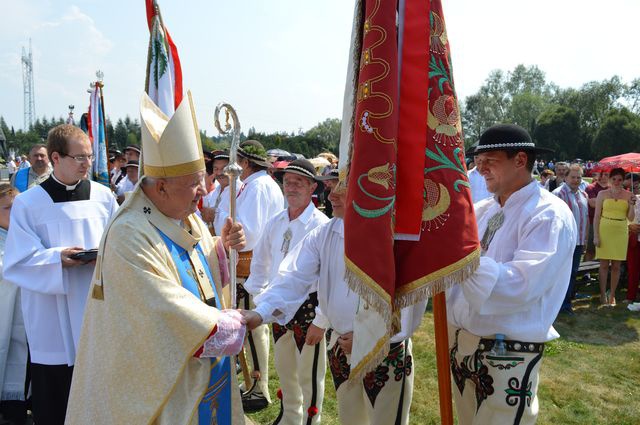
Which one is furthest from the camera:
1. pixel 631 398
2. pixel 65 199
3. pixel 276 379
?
pixel 276 379

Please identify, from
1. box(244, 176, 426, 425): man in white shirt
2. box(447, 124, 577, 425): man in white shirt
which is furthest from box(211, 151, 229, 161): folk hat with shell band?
box(447, 124, 577, 425): man in white shirt

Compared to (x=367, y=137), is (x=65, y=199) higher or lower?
lower

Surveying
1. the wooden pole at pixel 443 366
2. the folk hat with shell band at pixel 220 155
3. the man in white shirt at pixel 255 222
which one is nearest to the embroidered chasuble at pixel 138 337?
the wooden pole at pixel 443 366

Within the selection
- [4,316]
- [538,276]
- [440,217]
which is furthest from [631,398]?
[4,316]

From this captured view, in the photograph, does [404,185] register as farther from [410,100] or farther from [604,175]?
[604,175]

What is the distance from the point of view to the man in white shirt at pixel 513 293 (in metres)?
2.36

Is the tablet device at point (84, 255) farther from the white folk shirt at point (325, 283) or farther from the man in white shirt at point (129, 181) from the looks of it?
the man in white shirt at point (129, 181)

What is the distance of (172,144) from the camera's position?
2.23 meters

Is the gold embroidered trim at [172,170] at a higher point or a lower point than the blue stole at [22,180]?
higher

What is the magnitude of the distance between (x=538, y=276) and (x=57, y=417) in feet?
11.5

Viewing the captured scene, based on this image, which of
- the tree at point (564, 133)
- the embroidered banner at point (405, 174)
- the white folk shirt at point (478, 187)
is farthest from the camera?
the tree at point (564, 133)

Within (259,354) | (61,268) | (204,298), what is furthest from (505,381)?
(61,268)

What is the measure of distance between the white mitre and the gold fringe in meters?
1.24

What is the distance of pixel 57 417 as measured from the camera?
11.3 feet
